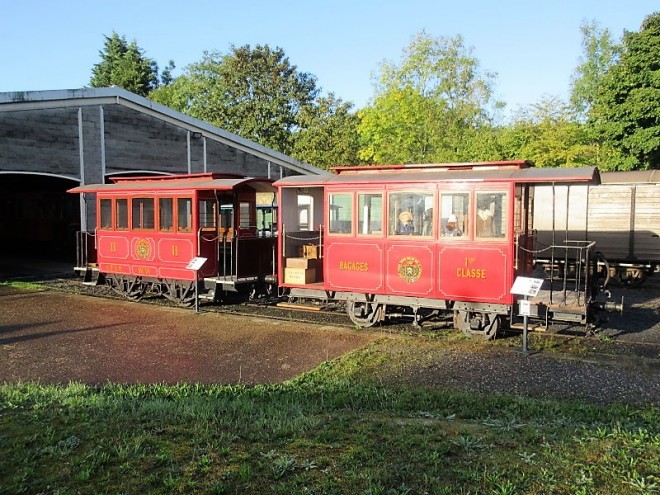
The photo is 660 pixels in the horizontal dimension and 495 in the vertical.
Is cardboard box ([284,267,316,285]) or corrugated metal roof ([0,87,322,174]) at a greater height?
corrugated metal roof ([0,87,322,174])

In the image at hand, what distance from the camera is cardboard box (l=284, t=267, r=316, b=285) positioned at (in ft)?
40.8

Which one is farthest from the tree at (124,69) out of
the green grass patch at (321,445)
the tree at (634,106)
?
the green grass patch at (321,445)

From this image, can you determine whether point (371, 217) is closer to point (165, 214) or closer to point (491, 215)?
point (491, 215)

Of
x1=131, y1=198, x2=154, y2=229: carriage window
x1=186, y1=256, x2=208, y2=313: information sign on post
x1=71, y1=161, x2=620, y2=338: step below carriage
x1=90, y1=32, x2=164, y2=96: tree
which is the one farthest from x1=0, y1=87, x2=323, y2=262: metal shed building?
x1=90, y1=32, x2=164, y2=96: tree

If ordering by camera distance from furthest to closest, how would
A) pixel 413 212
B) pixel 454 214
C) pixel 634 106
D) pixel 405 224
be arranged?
1. pixel 634 106
2. pixel 405 224
3. pixel 413 212
4. pixel 454 214

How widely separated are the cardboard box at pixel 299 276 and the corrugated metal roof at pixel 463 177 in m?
1.83

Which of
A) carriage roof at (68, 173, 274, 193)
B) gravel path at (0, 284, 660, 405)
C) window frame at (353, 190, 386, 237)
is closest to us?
gravel path at (0, 284, 660, 405)

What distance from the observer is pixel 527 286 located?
9.38 meters

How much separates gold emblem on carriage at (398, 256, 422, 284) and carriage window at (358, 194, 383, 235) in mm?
769

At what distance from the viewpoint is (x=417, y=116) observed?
33.3 m

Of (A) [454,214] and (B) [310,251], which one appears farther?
(B) [310,251]

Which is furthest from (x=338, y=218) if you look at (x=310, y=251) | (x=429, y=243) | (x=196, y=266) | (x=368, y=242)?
(x=196, y=266)

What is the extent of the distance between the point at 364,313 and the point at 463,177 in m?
3.38

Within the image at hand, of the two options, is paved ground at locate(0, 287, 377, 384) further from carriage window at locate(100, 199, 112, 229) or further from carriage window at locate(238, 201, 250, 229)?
carriage window at locate(100, 199, 112, 229)
